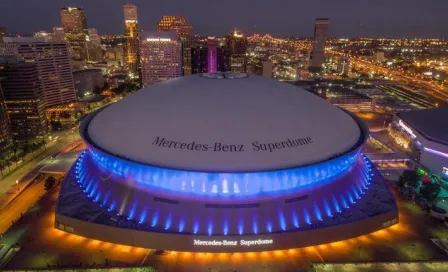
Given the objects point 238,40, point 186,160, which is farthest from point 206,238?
point 238,40

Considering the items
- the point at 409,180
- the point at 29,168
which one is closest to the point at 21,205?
the point at 29,168

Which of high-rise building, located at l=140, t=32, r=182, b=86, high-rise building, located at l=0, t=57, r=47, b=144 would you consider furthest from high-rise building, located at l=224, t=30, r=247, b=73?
high-rise building, located at l=0, t=57, r=47, b=144

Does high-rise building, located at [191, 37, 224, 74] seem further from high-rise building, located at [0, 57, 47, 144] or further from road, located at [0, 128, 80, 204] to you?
high-rise building, located at [0, 57, 47, 144]

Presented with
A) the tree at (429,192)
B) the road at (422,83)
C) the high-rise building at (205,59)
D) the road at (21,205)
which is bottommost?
the road at (21,205)

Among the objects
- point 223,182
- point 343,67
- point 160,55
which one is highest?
point 160,55

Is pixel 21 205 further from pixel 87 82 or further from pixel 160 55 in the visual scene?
pixel 160 55

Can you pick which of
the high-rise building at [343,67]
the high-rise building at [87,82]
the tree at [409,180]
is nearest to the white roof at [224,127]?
the tree at [409,180]

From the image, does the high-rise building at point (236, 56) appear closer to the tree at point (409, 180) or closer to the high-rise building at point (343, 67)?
the high-rise building at point (343, 67)
